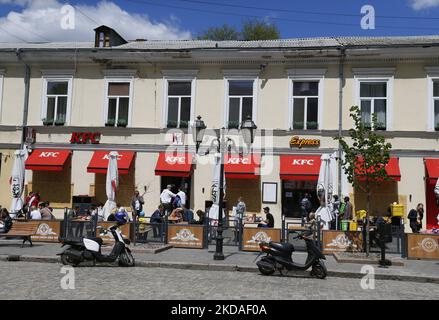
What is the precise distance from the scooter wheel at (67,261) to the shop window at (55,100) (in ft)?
38.7

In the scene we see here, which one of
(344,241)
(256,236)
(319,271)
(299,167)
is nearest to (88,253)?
(256,236)

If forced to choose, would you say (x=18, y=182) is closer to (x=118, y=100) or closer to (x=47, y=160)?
(x=47, y=160)

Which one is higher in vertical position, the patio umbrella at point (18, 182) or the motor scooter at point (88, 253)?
the patio umbrella at point (18, 182)

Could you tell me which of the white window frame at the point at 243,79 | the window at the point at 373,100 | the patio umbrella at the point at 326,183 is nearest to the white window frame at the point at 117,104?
the white window frame at the point at 243,79

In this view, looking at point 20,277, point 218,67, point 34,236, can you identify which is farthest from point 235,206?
point 20,277

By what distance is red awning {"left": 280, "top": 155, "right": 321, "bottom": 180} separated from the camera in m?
19.3

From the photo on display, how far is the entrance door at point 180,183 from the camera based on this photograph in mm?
20797

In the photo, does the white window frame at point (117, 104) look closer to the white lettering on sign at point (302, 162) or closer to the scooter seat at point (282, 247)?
the white lettering on sign at point (302, 162)

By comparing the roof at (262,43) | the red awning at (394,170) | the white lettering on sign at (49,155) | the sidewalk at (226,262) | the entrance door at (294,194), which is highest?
the roof at (262,43)

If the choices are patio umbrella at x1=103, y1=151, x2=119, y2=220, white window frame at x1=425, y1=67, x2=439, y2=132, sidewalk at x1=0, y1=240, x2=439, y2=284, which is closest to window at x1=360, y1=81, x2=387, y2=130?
white window frame at x1=425, y1=67, x2=439, y2=132

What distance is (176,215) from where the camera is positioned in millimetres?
17484

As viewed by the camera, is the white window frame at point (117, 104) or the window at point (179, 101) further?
the white window frame at point (117, 104)
